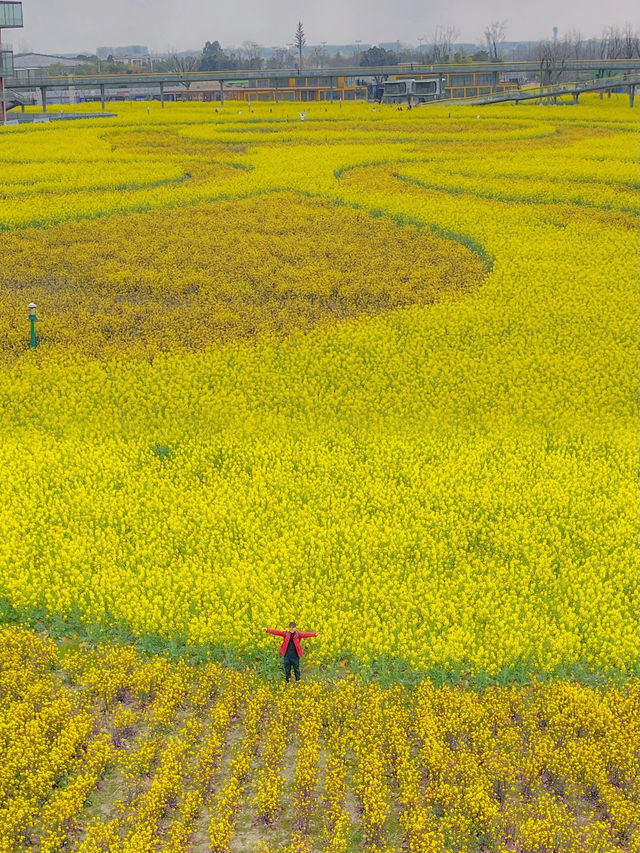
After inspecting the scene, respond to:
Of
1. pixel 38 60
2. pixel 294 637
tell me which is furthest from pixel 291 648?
pixel 38 60

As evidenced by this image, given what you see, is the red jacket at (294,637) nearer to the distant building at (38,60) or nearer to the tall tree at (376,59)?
the tall tree at (376,59)

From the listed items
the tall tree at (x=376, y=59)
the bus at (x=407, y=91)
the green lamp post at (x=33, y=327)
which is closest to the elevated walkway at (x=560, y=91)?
the bus at (x=407, y=91)

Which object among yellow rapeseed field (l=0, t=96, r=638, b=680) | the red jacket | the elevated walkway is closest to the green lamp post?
yellow rapeseed field (l=0, t=96, r=638, b=680)

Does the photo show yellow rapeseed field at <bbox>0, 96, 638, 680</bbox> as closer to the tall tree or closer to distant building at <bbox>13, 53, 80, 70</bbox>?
the tall tree

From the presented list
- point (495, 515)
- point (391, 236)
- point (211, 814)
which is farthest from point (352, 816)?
point (391, 236)

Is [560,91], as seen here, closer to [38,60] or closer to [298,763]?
[298,763]
